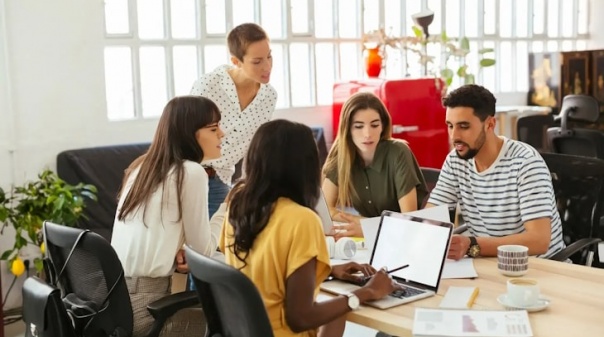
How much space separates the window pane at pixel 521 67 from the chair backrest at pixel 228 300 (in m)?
6.32

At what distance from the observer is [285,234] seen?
76.0 inches

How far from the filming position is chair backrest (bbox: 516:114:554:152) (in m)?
6.92

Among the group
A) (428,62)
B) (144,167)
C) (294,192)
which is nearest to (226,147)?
(144,167)

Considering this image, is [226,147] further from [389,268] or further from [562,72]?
[562,72]

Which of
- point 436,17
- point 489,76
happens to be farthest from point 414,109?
point 489,76

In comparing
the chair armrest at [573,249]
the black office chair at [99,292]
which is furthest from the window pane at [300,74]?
the black office chair at [99,292]

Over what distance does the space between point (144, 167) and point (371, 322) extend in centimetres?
105

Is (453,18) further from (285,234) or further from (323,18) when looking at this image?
(285,234)

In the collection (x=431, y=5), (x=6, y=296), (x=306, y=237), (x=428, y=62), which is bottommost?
(x=6, y=296)

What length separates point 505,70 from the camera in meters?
7.62

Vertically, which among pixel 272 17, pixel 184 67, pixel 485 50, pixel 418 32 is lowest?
pixel 184 67

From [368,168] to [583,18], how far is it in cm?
586

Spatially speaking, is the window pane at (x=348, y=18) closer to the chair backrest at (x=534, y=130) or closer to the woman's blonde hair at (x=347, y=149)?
the chair backrest at (x=534, y=130)

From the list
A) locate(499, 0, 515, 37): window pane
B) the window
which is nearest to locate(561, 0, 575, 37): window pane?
the window
